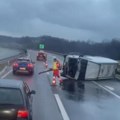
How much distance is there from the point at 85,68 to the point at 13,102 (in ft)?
87.1

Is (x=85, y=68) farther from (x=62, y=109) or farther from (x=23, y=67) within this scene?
(x=62, y=109)

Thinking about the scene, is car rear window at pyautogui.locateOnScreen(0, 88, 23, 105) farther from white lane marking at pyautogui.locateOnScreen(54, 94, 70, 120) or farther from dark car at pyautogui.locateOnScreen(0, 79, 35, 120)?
white lane marking at pyautogui.locateOnScreen(54, 94, 70, 120)

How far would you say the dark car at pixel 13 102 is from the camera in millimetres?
10289

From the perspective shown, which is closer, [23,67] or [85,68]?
[85,68]

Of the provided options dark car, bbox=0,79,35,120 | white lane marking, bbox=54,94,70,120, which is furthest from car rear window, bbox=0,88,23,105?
white lane marking, bbox=54,94,70,120

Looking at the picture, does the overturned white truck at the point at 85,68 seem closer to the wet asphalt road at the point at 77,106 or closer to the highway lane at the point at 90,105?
the highway lane at the point at 90,105

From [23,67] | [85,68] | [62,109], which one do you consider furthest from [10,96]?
[23,67]

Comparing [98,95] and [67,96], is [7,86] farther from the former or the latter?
[98,95]

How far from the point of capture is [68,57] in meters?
38.9

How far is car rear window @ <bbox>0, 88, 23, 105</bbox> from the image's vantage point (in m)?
10.6

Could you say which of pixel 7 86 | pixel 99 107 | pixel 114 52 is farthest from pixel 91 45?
pixel 7 86

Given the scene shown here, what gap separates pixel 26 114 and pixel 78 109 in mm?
9372

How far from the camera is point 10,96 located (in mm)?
10805

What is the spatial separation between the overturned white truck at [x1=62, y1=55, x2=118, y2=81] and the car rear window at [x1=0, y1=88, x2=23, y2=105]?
26.1 m
